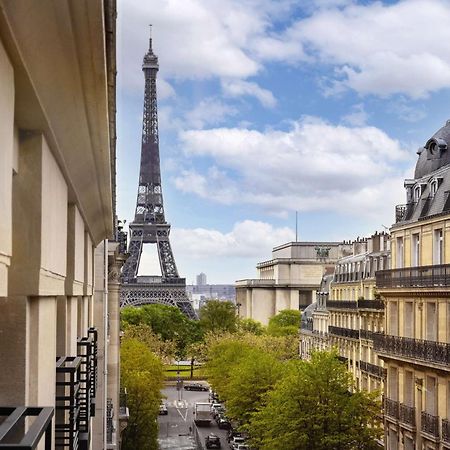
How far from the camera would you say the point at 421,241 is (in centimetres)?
3816

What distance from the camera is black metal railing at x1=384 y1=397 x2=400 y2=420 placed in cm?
3997

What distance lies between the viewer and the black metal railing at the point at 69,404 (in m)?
9.01

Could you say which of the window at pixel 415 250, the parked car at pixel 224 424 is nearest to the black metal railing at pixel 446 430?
the window at pixel 415 250

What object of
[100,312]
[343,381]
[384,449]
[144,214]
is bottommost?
[384,449]

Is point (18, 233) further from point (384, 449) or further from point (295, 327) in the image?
point (295, 327)

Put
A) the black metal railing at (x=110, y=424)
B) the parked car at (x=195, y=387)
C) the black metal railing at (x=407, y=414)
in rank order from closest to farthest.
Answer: the black metal railing at (x=407, y=414), the black metal railing at (x=110, y=424), the parked car at (x=195, y=387)

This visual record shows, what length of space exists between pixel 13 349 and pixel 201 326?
138677 mm

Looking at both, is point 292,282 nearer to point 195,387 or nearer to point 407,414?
point 195,387

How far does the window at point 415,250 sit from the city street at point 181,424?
131 feet

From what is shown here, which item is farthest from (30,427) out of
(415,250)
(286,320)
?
(286,320)

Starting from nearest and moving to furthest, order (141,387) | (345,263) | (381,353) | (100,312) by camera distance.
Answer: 1. (100,312)
2. (381,353)
3. (141,387)
4. (345,263)

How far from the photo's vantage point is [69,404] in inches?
404

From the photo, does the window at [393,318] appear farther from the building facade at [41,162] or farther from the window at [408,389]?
the building facade at [41,162]

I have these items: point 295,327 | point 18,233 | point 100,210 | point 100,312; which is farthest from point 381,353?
point 295,327
